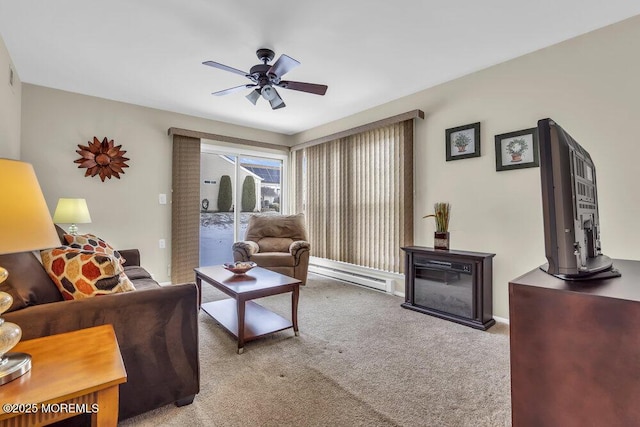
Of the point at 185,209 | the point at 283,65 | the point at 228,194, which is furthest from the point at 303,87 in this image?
the point at 228,194

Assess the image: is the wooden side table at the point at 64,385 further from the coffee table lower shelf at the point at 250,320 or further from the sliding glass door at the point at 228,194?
the sliding glass door at the point at 228,194

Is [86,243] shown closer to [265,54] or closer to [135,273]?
[135,273]

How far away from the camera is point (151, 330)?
Result: 1529mm

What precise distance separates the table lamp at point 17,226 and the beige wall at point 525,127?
126 inches

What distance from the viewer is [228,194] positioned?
4898 mm

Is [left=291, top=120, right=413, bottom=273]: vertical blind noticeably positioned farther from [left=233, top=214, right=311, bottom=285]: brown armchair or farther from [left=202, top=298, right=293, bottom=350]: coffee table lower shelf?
[left=202, top=298, right=293, bottom=350]: coffee table lower shelf

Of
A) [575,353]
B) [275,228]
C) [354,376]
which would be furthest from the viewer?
[275,228]

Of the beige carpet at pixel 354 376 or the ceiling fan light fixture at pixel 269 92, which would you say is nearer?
the beige carpet at pixel 354 376

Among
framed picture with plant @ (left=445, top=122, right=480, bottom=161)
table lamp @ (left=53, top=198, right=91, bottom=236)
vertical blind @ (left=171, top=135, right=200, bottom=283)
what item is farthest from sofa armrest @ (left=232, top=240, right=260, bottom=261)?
framed picture with plant @ (left=445, top=122, right=480, bottom=161)

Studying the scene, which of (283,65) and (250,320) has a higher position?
(283,65)

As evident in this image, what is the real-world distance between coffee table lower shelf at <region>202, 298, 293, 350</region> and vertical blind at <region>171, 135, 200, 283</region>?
1415 mm

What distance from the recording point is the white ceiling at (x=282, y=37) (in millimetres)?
2076

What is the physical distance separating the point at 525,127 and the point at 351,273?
104 inches

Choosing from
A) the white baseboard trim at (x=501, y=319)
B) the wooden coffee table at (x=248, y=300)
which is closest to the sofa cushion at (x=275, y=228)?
the wooden coffee table at (x=248, y=300)
